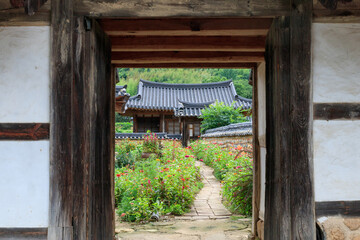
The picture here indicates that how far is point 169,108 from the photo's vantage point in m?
21.9

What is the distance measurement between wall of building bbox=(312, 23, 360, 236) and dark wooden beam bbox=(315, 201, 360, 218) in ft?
0.09

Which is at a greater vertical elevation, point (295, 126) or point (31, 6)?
point (31, 6)

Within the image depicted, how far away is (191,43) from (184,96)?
23.4 metres

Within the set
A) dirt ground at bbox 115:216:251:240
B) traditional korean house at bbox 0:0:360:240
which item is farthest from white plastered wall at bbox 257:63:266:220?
traditional korean house at bbox 0:0:360:240

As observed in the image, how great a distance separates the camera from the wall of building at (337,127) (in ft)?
8.61

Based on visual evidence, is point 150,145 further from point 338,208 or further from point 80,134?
point 338,208

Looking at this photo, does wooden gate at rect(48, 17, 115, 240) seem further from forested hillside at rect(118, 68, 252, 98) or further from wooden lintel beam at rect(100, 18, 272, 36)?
forested hillside at rect(118, 68, 252, 98)

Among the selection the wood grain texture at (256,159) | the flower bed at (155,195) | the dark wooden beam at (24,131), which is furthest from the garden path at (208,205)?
the dark wooden beam at (24,131)

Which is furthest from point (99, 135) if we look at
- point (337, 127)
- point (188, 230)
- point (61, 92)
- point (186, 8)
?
point (188, 230)

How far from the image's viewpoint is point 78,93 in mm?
2605

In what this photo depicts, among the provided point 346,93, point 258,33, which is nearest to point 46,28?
point 258,33

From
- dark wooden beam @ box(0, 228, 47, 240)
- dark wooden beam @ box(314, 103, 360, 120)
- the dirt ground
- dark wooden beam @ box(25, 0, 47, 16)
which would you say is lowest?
the dirt ground

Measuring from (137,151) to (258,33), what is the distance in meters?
9.41

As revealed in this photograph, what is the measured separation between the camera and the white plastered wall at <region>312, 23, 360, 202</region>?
103 inches
